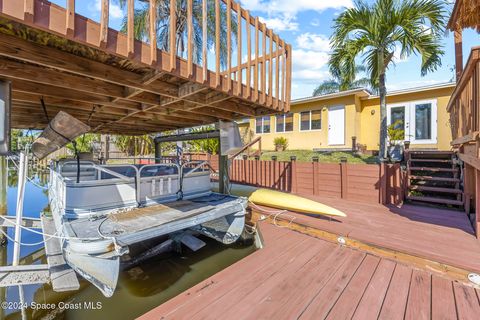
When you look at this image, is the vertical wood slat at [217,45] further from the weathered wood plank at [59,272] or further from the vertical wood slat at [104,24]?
the weathered wood plank at [59,272]

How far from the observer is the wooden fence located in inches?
208

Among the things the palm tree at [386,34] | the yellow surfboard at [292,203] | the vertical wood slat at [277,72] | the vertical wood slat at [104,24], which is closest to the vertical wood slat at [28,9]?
the vertical wood slat at [104,24]

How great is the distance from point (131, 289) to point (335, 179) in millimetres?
4994

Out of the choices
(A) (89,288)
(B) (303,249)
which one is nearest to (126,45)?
(B) (303,249)

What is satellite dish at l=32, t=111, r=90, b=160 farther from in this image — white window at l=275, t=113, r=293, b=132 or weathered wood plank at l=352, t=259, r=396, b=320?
white window at l=275, t=113, r=293, b=132

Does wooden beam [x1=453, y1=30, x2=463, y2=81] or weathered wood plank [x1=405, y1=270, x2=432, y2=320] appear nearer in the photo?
weathered wood plank [x1=405, y1=270, x2=432, y2=320]

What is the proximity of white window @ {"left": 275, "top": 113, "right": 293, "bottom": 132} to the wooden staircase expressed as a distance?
23.0ft

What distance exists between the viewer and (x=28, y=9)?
1.67 m

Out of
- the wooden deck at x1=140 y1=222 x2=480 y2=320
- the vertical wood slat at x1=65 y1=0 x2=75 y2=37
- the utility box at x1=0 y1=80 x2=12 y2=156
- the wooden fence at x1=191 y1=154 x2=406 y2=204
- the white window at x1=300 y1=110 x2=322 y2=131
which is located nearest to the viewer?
the vertical wood slat at x1=65 y1=0 x2=75 y2=37

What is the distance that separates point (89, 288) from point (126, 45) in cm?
377

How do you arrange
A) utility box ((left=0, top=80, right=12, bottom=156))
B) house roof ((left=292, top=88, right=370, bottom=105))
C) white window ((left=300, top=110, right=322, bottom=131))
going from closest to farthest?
utility box ((left=0, top=80, right=12, bottom=156)) → house roof ((left=292, top=88, right=370, bottom=105)) → white window ((left=300, top=110, right=322, bottom=131))

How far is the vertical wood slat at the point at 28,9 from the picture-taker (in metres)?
1.66

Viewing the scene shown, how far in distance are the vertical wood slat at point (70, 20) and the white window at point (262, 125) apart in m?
12.7

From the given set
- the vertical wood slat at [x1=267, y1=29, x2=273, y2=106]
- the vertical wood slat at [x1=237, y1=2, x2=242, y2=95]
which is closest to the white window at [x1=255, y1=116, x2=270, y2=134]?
the vertical wood slat at [x1=267, y1=29, x2=273, y2=106]
